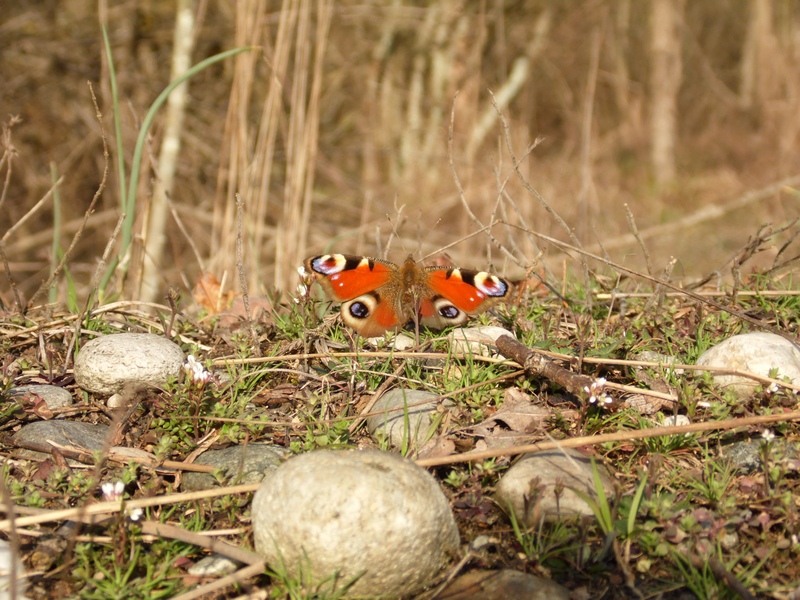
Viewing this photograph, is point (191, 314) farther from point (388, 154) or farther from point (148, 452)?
point (388, 154)

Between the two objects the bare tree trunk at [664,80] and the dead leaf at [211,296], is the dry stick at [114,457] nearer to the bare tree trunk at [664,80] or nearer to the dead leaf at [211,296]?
the dead leaf at [211,296]

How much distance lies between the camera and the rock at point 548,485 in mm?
2049

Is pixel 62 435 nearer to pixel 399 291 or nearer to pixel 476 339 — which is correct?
pixel 399 291

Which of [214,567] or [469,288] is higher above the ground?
[469,288]

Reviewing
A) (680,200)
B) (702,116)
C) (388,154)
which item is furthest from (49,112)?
(702,116)

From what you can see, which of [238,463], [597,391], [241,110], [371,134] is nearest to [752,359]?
[597,391]

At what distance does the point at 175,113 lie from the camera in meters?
6.83

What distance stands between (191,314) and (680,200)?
1124 centimetres

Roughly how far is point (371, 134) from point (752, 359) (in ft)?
22.5

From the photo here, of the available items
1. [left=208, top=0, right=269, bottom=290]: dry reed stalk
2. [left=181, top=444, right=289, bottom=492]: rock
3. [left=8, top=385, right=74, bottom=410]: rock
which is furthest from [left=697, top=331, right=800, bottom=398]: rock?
[left=208, top=0, right=269, bottom=290]: dry reed stalk

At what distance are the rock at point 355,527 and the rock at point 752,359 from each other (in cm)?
114

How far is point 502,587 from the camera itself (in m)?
1.89

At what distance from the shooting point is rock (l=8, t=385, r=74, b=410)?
105 inches

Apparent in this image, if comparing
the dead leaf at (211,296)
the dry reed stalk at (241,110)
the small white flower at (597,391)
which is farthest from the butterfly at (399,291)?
the dry reed stalk at (241,110)
